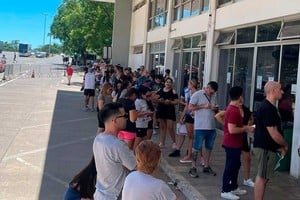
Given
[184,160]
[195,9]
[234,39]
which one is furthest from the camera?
[195,9]

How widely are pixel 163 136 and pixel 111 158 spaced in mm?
7295

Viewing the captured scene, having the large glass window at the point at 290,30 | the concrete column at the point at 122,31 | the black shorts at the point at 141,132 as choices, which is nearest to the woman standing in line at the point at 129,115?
the black shorts at the point at 141,132

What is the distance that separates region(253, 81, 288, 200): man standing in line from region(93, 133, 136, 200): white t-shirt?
2.62 meters

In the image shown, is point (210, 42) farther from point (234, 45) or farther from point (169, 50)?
point (169, 50)

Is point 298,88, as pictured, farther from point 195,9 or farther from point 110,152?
point 195,9

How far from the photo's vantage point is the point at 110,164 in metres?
4.18

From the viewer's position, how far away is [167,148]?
1161 centimetres

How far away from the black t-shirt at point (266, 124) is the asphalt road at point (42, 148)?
1905 mm

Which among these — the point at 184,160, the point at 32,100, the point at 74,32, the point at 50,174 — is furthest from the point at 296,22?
the point at 74,32

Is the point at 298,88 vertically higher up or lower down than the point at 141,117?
higher up

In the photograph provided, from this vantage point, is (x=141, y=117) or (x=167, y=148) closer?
(x=141, y=117)

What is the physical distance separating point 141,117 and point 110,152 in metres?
5.20

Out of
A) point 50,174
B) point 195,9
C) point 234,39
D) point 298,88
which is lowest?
point 50,174

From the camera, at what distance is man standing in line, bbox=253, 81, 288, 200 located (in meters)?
6.19
